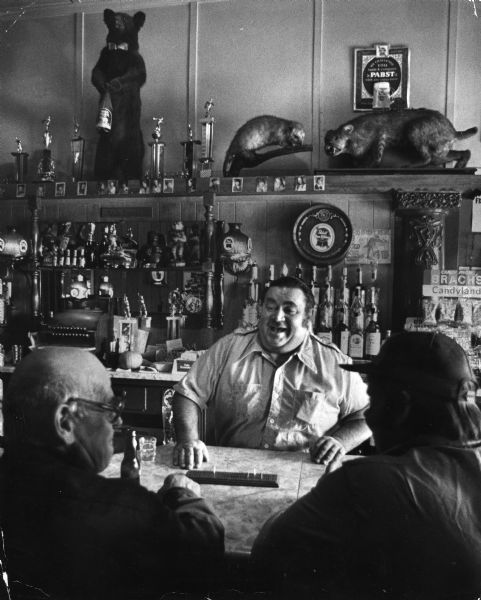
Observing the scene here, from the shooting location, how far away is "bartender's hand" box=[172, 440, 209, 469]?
209 cm

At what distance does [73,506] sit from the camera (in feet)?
3.76

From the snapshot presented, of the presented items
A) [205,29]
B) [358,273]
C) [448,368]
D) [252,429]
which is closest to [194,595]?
[448,368]

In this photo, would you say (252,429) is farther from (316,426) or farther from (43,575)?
(43,575)

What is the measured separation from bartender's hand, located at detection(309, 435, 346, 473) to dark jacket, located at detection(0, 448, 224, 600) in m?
1.07

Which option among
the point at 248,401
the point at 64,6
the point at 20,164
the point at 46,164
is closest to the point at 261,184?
the point at 46,164

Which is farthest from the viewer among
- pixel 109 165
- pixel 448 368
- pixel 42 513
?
pixel 109 165

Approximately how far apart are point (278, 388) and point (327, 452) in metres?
0.60

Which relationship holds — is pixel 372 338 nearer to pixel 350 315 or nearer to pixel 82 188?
pixel 350 315

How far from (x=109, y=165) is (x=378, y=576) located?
14.4 feet

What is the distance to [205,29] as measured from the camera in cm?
495

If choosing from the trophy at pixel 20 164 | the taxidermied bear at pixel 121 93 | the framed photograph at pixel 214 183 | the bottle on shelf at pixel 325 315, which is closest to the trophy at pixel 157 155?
the taxidermied bear at pixel 121 93

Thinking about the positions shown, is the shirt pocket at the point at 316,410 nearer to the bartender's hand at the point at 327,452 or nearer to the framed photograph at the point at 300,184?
the bartender's hand at the point at 327,452

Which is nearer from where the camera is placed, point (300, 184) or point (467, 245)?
point (300, 184)

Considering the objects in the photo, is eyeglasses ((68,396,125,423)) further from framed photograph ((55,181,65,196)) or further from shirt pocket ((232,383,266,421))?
framed photograph ((55,181,65,196))
